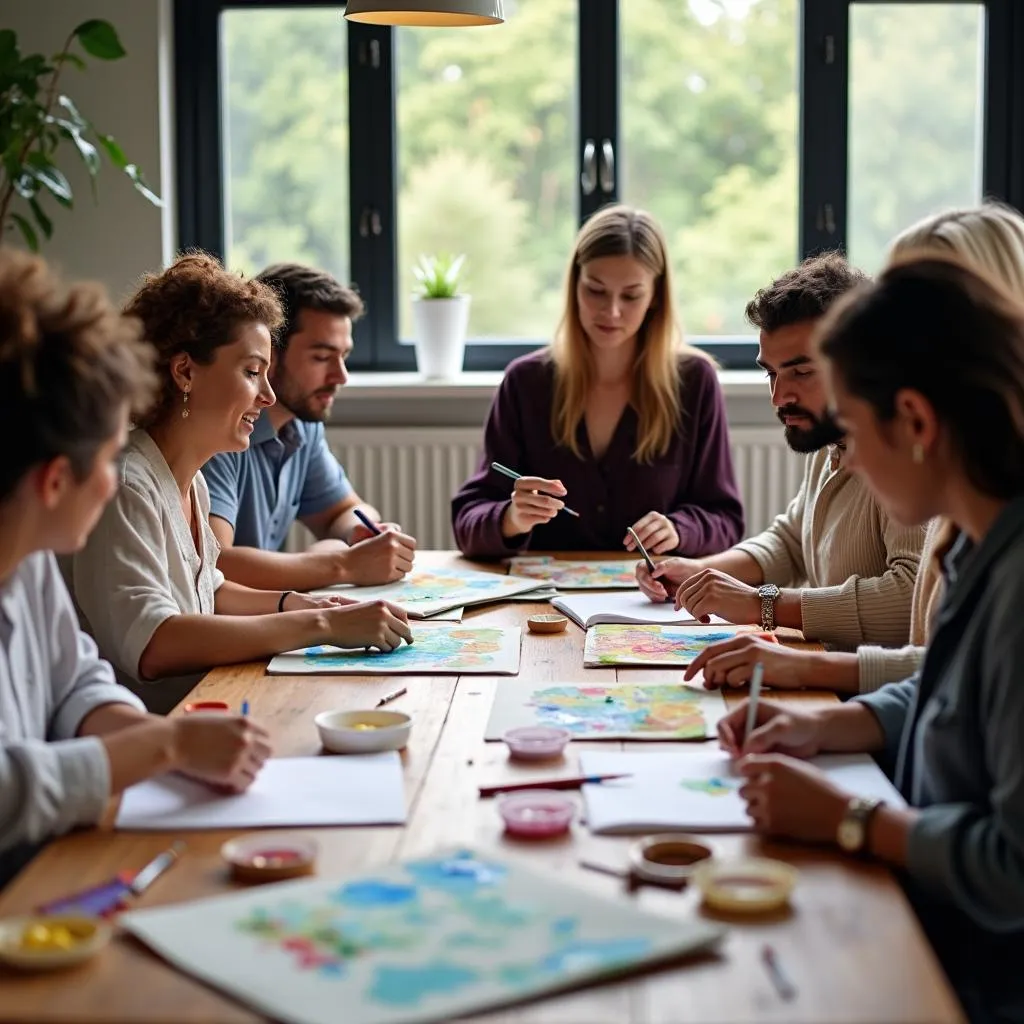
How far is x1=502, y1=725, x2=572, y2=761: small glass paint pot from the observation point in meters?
1.65

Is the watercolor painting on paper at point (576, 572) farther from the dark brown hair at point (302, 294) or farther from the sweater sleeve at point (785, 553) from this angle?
the dark brown hair at point (302, 294)

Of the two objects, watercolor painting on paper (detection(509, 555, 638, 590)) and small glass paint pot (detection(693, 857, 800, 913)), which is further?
watercolor painting on paper (detection(509, 555, 638, 590))

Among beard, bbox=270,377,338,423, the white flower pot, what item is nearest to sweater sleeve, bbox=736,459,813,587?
beard, bbox=270,377,338,423

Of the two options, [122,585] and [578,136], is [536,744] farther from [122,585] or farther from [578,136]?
[578,136]

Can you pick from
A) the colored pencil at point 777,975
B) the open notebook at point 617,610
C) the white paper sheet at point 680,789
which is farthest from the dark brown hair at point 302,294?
the colored pencil at point 777,975

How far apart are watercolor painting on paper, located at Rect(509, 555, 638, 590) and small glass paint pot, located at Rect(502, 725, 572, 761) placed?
101 centimetres

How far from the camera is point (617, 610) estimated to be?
Result: 2.48m

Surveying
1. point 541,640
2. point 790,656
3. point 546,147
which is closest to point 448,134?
point 546,147

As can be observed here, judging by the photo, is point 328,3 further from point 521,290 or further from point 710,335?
point 710,335

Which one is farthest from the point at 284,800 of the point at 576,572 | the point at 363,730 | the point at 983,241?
the point at 576,572

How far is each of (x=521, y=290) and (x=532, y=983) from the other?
3580 mm

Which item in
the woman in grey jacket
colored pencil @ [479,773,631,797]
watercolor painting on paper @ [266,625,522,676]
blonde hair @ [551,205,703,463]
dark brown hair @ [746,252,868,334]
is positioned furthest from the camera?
blonde hair @ [551,205,703,463]

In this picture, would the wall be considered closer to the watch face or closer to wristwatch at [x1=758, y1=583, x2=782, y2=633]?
wristwatch at [x1=758, y1=583, x2=782, y2=633]

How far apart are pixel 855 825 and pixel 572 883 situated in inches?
10.9
